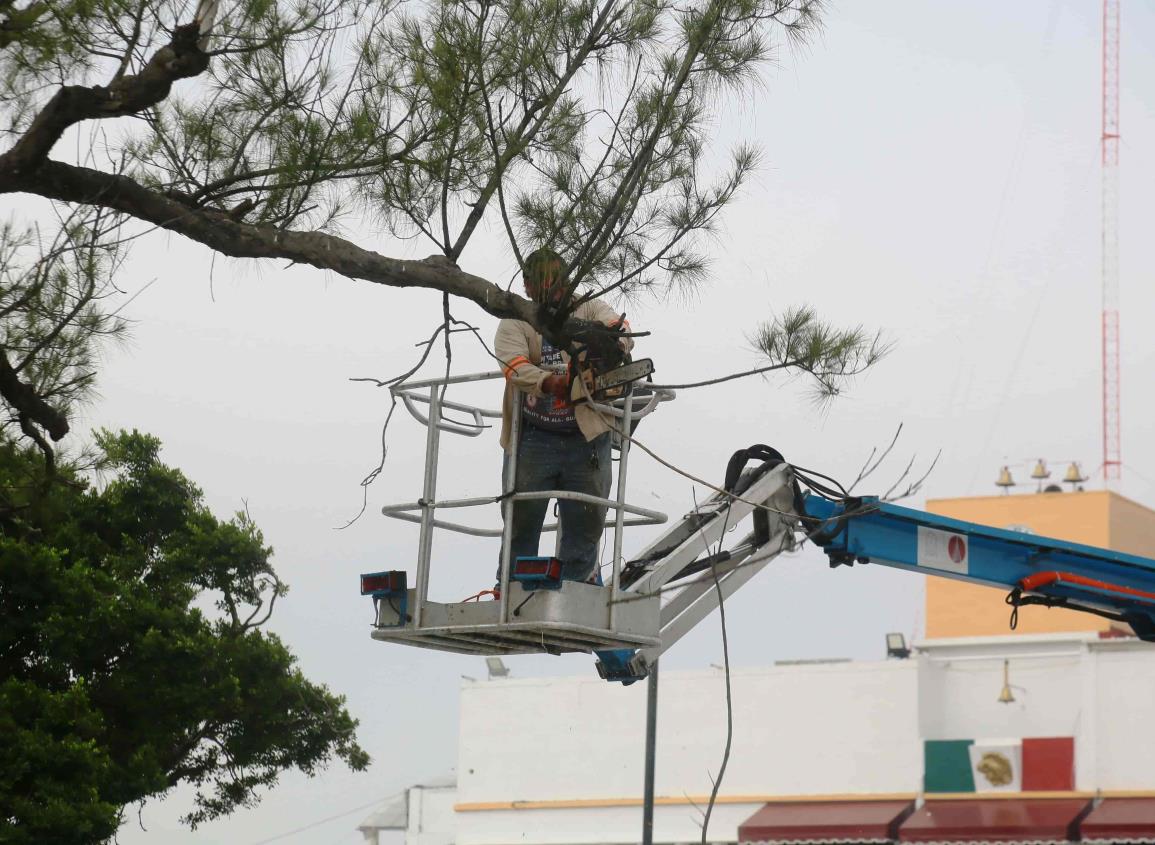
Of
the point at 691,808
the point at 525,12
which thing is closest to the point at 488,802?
the point at 691,808

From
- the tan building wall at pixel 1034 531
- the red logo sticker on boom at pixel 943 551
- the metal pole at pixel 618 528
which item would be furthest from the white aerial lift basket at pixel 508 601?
the tan building wall at pixel 1034 531

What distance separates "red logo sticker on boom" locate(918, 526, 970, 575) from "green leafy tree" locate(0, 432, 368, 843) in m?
6.81

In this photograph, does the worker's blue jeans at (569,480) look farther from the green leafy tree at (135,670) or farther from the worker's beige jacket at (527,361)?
the green leafy tree at (135,670)

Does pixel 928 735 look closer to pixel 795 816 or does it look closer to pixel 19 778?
pixel 795 816

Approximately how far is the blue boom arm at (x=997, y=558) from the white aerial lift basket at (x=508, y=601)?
2.42 metres

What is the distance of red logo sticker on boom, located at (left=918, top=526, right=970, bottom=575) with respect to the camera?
10.9 m

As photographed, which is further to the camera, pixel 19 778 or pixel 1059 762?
pixel 1059 762

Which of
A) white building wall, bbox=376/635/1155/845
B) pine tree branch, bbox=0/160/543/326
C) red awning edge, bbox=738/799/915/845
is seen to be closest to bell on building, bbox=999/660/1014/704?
white building wall, bbox=376/635/1155/845

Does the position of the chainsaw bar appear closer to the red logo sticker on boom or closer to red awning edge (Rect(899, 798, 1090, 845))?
the red logo sticker on boom

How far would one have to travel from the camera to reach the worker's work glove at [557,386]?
7.34 m

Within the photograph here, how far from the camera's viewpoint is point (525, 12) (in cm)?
715

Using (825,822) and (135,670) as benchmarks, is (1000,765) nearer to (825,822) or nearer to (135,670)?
(825,822)

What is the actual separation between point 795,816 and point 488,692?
6.34m

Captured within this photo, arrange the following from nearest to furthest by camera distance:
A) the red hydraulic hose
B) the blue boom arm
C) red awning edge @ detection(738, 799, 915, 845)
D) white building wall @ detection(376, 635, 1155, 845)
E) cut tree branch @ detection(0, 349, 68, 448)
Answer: cut tree branch @ detection(0, 349, 68, 448)
the blue boom arm
the red hydraulic hose
red awning edge @ detection(738, 799, 915, 845)
white building wall @ detection(376, 635, 1155, 845)
